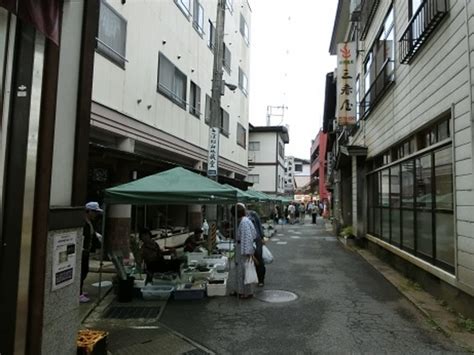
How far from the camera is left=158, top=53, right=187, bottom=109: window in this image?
14.4m

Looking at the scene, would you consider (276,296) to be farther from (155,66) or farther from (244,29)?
(244,29)

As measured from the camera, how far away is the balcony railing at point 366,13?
13777mm

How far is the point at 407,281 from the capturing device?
9648 millimetres

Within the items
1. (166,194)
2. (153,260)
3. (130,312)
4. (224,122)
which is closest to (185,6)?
(224,122)

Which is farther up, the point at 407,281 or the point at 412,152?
the point at 412,152

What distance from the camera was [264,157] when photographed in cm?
4341

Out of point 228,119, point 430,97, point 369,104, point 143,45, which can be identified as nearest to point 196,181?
point 430,97

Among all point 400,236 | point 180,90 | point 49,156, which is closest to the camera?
point 49,156

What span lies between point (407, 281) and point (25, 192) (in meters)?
8.54

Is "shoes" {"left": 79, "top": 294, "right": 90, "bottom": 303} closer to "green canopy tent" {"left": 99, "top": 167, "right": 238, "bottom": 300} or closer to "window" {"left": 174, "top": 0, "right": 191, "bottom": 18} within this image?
"green canopy tent" {"left": 99, "top": 167, "right": 238, "bottom": 300}

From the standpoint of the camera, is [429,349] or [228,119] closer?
[429,349]

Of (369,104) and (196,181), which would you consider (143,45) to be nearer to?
(196,181)

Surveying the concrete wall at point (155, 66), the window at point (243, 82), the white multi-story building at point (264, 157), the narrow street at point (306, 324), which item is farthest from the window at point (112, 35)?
the white multi-story building at point (264, 157)

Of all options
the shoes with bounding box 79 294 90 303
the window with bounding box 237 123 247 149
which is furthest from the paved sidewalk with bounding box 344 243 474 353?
the window with bounding box 237 123 247 149
